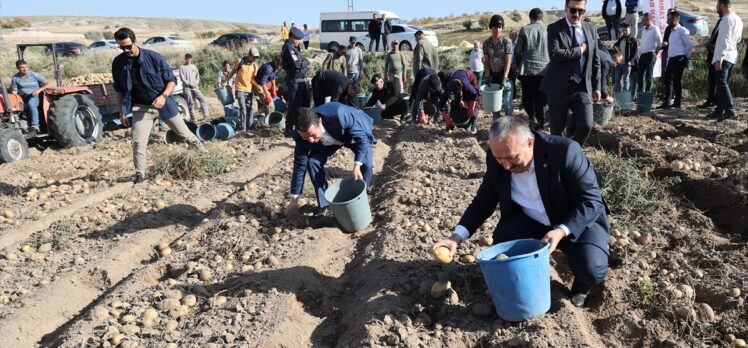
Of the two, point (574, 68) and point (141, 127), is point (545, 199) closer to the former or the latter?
Answer: point (574, 68)

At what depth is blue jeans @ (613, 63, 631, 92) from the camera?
379 inches

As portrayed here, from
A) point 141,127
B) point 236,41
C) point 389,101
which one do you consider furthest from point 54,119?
point 236,41

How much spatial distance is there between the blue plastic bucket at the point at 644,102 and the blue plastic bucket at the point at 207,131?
6205 millimetres

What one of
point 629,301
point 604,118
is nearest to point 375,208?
point 629,301

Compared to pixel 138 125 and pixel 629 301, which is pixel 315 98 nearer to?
pixel 138 125

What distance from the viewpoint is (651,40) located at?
360 inches

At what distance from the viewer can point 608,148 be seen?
674 centimetres

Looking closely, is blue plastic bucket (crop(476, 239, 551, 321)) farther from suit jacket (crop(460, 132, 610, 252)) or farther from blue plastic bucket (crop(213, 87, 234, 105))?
blue plastic bucket (crop(213, 87, 234, 105))

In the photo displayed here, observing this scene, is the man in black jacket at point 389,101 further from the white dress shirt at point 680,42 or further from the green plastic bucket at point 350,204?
the green plastic bucket at point 350,204

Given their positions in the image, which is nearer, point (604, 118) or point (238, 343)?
point (238, 343)

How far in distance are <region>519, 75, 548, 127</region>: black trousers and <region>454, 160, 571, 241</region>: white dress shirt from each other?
427cm

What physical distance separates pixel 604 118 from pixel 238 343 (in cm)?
609

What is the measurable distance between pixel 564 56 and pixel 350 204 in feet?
7.61

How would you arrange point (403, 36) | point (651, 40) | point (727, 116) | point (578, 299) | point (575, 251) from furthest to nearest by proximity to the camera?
1. point (403, 36)
2. point (651, 40)
3. point (727, 116)
4. point (578, 299)
5. point (575, 251)
